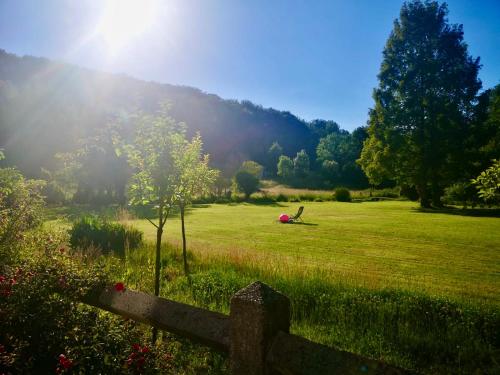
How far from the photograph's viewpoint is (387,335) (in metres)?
5.90

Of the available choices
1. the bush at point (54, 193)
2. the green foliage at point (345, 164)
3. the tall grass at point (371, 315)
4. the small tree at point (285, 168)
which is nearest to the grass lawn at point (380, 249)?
the tall grass at point (371, 315)

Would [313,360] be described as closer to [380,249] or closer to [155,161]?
[155,161]

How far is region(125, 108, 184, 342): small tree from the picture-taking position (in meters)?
7.20

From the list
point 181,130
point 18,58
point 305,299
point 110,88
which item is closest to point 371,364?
A: point 305,299

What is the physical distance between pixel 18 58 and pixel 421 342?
151001 millimetres

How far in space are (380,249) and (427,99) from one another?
928 inches

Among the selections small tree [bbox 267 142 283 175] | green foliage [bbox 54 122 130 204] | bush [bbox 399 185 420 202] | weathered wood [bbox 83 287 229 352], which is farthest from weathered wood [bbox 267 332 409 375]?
small tree [bbox 267 142 283 175]

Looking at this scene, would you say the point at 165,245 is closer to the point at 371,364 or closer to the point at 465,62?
the point at 371,364

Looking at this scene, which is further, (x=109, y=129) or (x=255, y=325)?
(x=109, y=129)

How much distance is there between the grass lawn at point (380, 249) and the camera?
983 cm

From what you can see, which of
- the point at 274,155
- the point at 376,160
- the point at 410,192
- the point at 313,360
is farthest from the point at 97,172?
the point at 274,155

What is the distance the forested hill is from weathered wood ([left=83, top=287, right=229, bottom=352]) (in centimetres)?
539

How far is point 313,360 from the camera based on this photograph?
6.67ft

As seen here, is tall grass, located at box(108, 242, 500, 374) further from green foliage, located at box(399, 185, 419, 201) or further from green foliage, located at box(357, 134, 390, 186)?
green foliage, located at box(399, 185, 419, 201)
